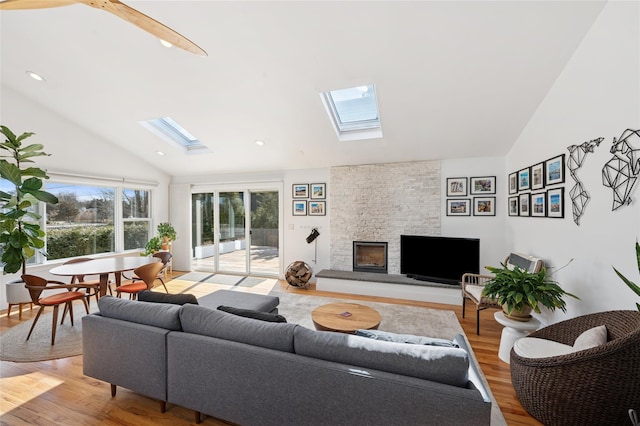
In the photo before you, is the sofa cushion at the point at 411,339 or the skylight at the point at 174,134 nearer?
the sofa cushion at the point at 411,339

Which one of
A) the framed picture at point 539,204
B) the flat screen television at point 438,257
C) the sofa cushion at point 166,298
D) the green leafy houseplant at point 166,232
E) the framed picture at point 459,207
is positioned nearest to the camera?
the sofa cushion at point 166,298

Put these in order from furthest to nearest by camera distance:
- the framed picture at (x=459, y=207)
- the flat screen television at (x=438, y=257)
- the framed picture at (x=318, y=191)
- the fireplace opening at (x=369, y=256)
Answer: the framed picture at (x=318, y=191) → the fireplace opening at (x=369, y=256) → the framed picture at (x=459, y=207) → the flat screen television at (x=438, y=257)

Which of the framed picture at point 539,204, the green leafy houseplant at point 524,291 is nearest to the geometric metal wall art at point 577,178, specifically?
the framed picture at point 539,204

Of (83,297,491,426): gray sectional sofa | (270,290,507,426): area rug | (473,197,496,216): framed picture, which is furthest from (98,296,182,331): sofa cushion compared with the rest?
(473,197,496,216): framed picture

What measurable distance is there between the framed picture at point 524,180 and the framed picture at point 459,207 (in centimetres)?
91

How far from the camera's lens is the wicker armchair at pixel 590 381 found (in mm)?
1568

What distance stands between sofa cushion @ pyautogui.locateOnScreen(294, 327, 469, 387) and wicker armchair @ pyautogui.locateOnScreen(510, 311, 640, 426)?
2.95 ft

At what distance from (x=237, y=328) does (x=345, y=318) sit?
4.43 feet

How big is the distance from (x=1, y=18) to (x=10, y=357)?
360cm

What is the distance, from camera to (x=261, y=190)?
6.12 meters

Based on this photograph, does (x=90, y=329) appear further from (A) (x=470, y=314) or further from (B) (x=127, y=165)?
(B) (x=127, y=165)

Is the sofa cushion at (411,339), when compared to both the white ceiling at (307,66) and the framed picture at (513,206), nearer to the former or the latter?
the white ceiling at (307,66)

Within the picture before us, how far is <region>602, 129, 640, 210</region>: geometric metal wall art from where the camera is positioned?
188cm

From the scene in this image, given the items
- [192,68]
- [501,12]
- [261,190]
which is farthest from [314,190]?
[501,12]
